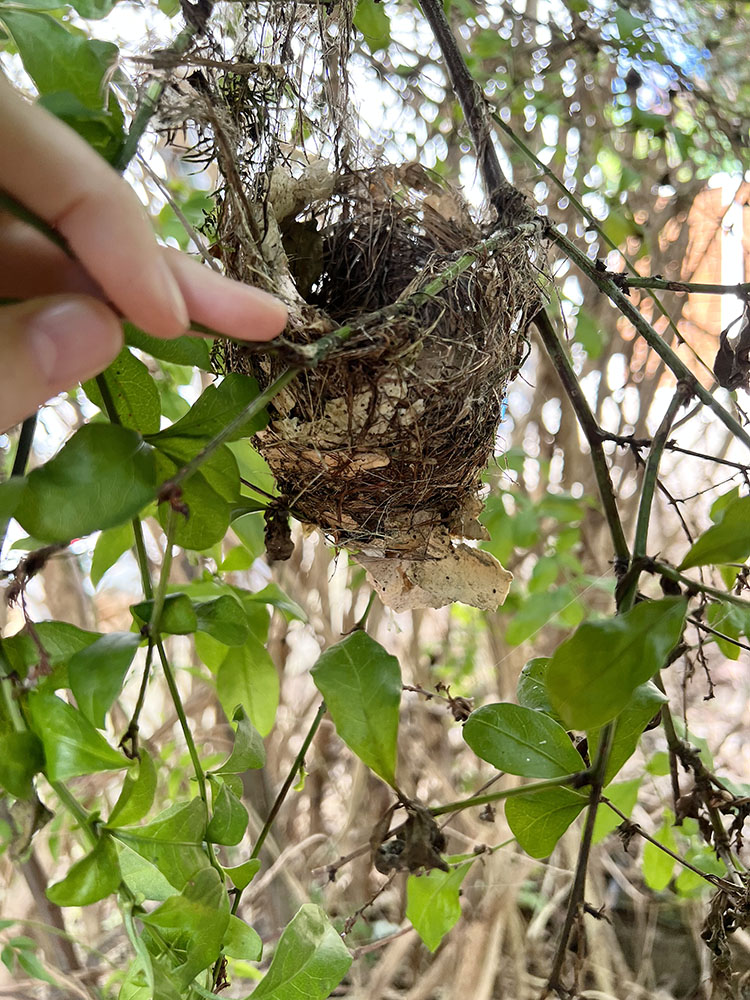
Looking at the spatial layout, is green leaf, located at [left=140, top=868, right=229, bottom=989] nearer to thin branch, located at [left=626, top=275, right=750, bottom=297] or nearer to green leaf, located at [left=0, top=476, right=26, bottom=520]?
green leaf, located at [left=0, top=476, right=26, bottom=520]

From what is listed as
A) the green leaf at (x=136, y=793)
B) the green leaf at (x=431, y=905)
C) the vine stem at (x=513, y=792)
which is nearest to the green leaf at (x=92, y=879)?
the green leaf at (x=136, y=793)

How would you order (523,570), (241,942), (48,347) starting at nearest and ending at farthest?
(48,347) → (241,942) → (523,570)

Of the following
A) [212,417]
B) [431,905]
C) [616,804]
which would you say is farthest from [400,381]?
[616,804]

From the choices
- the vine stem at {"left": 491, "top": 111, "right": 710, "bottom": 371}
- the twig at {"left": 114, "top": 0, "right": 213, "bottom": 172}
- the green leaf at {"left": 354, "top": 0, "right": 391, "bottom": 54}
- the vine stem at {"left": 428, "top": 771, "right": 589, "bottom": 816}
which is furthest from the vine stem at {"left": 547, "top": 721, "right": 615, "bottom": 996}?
the green leaf at {"left": 354, "top": 0, "right": 391, "bottom": 54}

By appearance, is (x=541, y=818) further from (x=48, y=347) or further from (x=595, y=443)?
(x=48, y=347)

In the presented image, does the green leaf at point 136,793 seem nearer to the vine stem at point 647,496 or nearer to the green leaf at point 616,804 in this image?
the vine stem at point 647,496

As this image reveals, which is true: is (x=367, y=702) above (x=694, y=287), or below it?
below
